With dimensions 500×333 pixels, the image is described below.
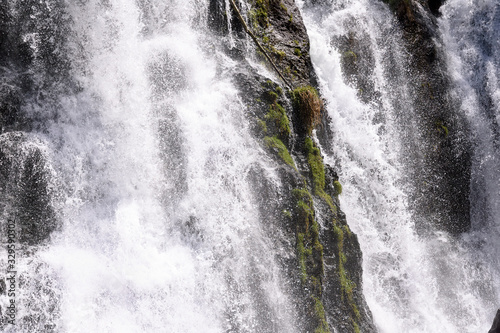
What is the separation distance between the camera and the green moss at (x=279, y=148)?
7.59 m

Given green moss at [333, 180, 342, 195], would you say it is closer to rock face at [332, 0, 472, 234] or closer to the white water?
the white water

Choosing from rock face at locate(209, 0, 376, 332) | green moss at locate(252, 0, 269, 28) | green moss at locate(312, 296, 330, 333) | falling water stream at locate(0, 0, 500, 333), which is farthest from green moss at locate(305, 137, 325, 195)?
green moss at locate(252, 0, 269, 28)

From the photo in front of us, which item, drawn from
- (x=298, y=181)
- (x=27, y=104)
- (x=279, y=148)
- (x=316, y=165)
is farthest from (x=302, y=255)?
(x=27, y=104)

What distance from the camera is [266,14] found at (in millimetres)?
8844

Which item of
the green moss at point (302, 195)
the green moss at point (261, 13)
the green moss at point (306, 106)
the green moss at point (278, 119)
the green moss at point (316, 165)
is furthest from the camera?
the green moss at point (261, 13)

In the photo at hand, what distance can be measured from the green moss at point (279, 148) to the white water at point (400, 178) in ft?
5.34

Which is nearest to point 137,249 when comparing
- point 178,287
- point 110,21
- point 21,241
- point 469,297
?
point 178,287

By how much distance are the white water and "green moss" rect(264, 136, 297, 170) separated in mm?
1627

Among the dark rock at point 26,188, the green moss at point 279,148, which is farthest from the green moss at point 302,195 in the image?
the dark rock at point 26,188

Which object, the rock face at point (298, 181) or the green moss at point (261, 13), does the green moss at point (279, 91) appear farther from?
the green moss at point (261, 13)

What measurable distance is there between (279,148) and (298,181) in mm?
765

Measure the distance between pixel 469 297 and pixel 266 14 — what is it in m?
8.71

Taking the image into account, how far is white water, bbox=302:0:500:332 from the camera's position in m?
9.16

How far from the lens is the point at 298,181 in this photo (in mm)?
7430
